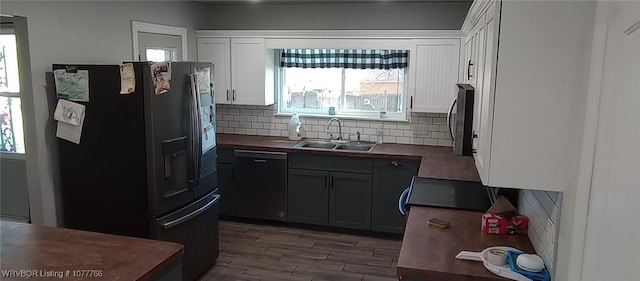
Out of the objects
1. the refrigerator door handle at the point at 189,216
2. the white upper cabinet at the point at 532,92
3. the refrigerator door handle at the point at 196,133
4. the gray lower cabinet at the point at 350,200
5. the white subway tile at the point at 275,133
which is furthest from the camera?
the white subway tile at the point at 275,133

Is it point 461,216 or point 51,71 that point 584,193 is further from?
point 51,71

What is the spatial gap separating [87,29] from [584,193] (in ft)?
10.9

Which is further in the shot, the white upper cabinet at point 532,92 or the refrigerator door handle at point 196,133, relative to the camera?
the refrigerator door handle at point 196,133

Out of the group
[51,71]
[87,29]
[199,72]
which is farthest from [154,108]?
[87,29]

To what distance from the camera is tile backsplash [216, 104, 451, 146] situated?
4.61m

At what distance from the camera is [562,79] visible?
1.55 meters

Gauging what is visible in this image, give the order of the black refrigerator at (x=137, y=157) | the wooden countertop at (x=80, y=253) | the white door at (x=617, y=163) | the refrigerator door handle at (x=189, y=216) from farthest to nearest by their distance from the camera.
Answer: the refrigerator door handle at (x=189, y=216), the black refrigerator at (x=137, y=157), the wooden countertop at (x=80, y=253), the white door at (x=617, y=163)

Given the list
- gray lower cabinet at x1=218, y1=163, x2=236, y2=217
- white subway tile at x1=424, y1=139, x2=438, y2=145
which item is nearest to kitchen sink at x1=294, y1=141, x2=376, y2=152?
white subway tile at x1=424, y1=139, x2=438, y2=145

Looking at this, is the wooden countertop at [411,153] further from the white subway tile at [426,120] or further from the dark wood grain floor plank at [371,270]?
the dark wood grain floor plank at [371,270]

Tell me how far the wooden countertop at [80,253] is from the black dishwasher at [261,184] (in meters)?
2.54

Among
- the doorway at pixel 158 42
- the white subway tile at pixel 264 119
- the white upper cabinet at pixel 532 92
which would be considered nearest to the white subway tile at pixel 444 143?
the white subway tile at pixel 264 119

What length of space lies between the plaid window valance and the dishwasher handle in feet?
3.50

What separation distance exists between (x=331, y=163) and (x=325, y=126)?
707 millimetres

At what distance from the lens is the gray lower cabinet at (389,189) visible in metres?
4.18
